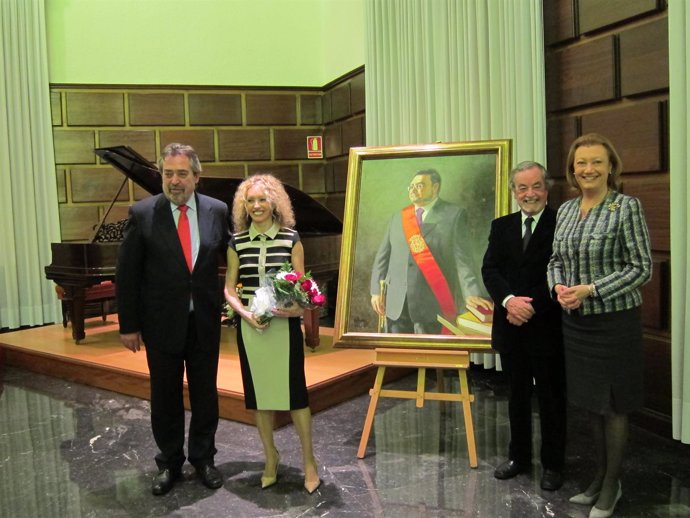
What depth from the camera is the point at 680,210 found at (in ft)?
9.57

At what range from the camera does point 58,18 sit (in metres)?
6.50

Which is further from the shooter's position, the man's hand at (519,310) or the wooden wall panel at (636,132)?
the wooden wall panel at (636,132)

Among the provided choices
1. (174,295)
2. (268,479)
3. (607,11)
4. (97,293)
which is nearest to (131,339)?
(174,295)

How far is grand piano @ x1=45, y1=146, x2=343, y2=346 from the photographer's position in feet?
14.8

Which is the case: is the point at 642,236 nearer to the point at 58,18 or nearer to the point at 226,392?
the point at 226,392

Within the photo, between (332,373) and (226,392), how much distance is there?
2.18 feet

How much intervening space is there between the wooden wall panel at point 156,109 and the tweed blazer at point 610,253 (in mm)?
5227

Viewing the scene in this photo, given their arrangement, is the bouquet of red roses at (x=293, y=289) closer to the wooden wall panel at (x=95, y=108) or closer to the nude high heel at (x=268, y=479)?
the nude high heel at (x=268, y=479)

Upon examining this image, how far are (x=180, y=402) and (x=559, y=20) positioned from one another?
287 centimetres

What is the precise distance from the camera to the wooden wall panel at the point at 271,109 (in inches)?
274

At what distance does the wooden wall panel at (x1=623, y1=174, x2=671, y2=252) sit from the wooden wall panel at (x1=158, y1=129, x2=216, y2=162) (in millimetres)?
4658

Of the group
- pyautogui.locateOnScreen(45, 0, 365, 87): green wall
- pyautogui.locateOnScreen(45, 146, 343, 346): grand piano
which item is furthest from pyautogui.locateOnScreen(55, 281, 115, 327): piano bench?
pyautogui.locateOnScreen(45, 0, 365, 87): green wall

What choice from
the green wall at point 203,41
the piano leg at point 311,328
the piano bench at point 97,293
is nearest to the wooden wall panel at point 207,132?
the green wall at point 203,41

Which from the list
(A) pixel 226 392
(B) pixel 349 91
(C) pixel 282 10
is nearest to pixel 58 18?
(C) pixel 282 10
